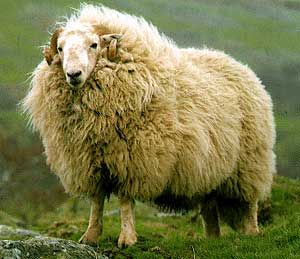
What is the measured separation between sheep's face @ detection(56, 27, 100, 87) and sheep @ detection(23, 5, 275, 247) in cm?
1

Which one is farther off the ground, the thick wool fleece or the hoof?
the thick wool fleece

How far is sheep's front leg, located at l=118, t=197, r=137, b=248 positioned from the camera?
341 inches

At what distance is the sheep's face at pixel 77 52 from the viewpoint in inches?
333

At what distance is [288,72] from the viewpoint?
178 ft

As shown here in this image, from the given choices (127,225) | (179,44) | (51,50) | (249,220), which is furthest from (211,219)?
(179,44)

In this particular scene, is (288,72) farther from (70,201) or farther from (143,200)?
(143,200)

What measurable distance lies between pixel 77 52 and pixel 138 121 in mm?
1108

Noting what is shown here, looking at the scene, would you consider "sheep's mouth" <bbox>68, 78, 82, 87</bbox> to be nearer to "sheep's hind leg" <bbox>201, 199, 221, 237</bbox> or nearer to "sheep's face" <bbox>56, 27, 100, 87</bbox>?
"sheep's face" <bbox>56, 27, 100, 87</bbox>

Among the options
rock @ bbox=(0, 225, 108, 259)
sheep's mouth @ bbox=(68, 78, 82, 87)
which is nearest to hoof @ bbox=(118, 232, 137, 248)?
rock @ bbox=(0, 225, 108, 259)

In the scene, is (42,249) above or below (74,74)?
below

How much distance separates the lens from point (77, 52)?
8602 mm

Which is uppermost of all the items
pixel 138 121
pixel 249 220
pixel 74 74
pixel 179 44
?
pixel 74 74

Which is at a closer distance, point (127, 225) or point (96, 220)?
point (127, 225)

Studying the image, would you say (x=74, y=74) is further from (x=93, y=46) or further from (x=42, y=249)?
(x=42, y=249)
